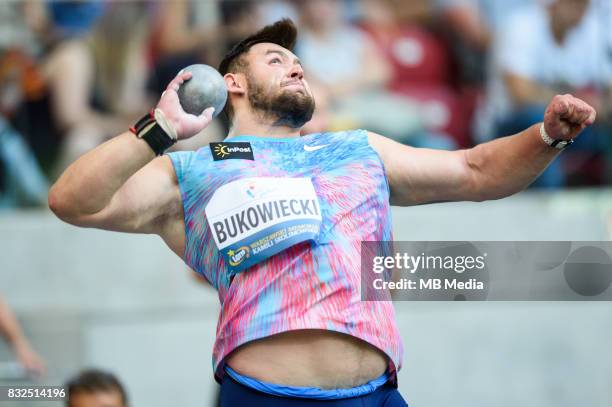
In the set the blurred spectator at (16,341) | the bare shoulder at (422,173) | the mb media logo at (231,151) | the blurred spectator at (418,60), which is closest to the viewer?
the mb media logo at (231,151)

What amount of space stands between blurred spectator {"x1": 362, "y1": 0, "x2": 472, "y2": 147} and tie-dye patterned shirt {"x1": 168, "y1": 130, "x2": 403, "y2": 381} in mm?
4280

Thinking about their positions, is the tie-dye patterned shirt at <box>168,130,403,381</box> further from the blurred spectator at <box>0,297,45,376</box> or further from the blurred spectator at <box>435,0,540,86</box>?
the blurred spectator at <box>435,0,540,86</box>

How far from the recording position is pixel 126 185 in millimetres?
3855

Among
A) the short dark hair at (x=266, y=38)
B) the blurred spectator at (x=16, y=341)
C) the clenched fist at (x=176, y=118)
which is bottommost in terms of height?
the blurred spectator at (x=16, y=341)

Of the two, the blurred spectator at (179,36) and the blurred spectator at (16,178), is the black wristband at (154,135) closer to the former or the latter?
the blurred spectator at (179,36)

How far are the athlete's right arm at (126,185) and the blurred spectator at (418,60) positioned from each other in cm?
453

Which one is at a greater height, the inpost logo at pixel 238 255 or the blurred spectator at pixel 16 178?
the inpost logo at pixel 238 255

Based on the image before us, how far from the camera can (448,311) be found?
26.1ft

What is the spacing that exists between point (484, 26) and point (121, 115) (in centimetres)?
295

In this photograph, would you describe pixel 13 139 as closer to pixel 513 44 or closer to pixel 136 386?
pixel 136 386

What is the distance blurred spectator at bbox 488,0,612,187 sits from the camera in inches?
319

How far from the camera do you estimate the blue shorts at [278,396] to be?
3637 mm

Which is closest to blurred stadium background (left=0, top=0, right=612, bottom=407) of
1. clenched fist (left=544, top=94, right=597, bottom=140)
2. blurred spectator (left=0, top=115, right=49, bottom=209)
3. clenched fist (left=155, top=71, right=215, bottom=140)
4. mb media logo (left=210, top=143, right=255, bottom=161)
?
blurred spectator (left=0, top=115, right=49, bottom=209)

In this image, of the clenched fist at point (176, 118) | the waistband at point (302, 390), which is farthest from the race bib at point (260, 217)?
the waistband at point (302, 390)
